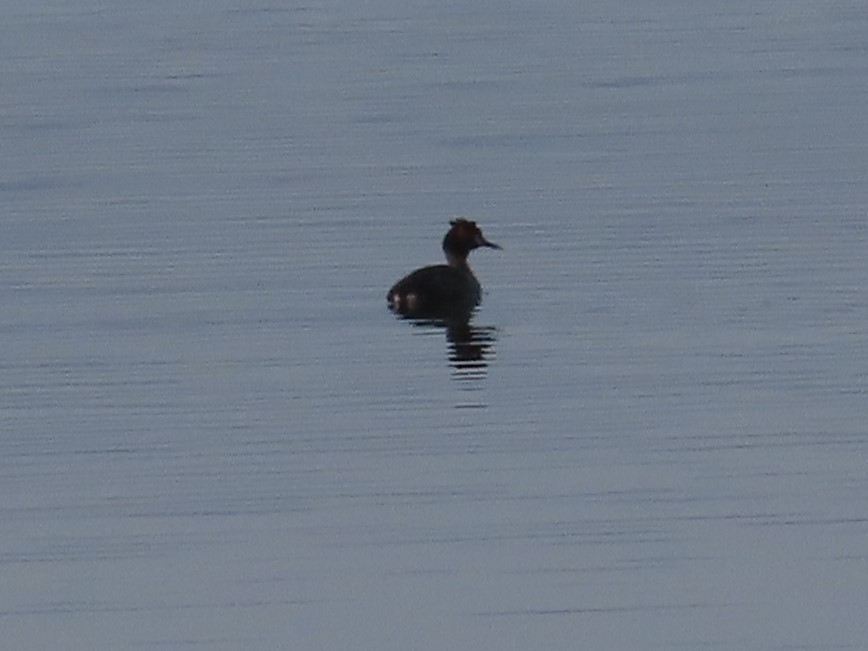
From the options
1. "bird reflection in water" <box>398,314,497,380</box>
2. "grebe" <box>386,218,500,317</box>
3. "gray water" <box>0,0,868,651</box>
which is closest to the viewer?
"gray water" <box>0,0,868,651</box>

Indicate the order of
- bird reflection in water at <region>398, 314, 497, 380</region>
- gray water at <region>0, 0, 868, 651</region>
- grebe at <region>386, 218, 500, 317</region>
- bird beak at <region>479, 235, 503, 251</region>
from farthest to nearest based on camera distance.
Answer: bird beak at <region>479, 235, 503, 251</region>
grebe at <region>386, 218, 500, 317</region>
bird reflection in water at <region>398, 314, 497, 380</region>
gray water at <region>0, 0, 868, 651</region>

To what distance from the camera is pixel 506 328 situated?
23.2m

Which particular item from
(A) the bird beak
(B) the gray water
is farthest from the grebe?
(A) the bird beak

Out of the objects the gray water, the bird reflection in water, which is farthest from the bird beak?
the bird reflection in water

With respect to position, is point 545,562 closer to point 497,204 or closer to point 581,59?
point 497,204

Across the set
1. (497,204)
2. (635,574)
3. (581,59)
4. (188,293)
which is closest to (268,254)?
(188,293)

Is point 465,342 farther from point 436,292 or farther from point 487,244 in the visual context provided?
point 487,244

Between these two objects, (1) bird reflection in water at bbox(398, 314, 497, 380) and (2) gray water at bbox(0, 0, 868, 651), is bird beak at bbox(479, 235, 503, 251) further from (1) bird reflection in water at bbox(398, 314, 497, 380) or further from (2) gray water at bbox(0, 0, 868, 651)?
(1) bird reflection in water at bbox(398, 314, 497, 380)

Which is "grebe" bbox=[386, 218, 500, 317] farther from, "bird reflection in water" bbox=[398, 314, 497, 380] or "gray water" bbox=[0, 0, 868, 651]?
"gray water" bbox=[0, 0, 868, 651]

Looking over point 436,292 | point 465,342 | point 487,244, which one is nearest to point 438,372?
point 465,342

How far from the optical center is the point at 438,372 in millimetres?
21344

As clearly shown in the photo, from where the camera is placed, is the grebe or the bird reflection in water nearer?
the bird reflection in water

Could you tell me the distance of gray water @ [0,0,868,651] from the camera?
601 inches

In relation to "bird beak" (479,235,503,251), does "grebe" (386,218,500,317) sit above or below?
below
